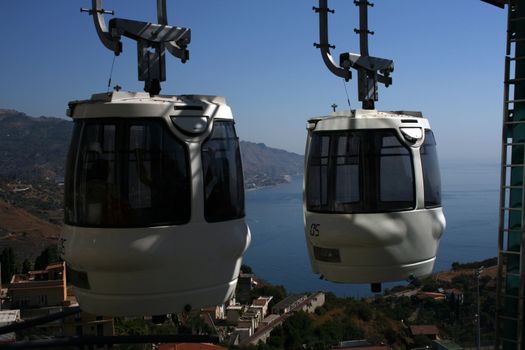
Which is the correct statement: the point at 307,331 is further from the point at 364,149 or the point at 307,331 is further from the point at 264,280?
the point at 364,149

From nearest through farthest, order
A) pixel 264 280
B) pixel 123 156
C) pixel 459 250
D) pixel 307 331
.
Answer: pixel 123 156
pixel 307 331
pixel 264 280
pixel 459 250

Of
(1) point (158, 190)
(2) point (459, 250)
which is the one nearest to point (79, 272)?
(1) point (158, 190)

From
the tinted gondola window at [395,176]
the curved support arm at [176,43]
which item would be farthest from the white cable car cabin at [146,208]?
the tinted gondola window at [395,176]

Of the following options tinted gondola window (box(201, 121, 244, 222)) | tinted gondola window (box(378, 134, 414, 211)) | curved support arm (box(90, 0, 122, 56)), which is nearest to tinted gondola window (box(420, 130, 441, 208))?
tinted gondola window (box(378, 134, 414, 211))

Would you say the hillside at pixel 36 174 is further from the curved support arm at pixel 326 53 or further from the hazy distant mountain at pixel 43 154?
the curved support arm at pixel 326 53

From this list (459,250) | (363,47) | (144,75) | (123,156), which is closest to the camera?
(123,156)

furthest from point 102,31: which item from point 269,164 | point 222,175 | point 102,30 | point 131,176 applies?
point 269,164
